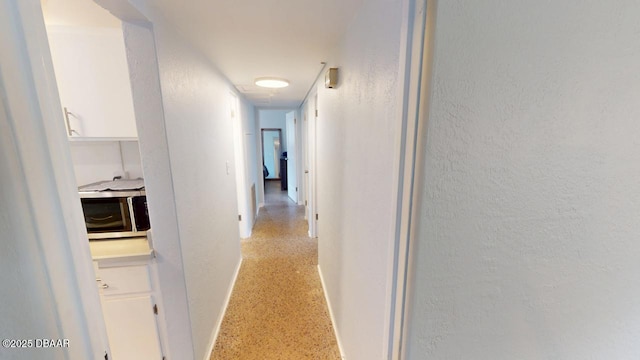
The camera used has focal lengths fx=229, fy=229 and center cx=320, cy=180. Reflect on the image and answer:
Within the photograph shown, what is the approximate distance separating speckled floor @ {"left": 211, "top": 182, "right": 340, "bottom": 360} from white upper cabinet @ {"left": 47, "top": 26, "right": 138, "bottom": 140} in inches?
64.1

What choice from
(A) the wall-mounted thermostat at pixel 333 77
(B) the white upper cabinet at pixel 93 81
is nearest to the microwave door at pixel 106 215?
(B) the white upper cabinet at pixel 93 81

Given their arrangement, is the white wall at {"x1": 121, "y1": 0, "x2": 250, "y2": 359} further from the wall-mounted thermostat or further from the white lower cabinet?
the wall-mounted thermostat

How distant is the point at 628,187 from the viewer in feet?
2.23

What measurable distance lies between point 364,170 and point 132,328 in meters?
1.60

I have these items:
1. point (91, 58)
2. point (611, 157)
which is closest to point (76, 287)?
point (91, 58)

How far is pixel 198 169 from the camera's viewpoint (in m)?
1.59

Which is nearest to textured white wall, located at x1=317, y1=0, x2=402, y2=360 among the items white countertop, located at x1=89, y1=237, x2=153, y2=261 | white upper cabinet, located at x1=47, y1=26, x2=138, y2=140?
white countertop, located at x1=89, y1=237, x2=153, y2=261

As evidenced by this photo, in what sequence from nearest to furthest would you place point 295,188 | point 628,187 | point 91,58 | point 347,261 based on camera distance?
point 628,187 < point 91,58 < point 347,261 < point 295,188

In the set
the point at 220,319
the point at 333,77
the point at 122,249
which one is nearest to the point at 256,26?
the point at 333,77

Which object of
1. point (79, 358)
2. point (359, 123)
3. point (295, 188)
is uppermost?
point (359, 123)

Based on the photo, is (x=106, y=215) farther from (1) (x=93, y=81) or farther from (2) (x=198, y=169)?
(1) (x=93, y=81)

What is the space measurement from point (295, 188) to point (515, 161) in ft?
16.3

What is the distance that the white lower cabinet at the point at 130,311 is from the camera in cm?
125

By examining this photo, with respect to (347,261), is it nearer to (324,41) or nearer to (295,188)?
(324,41)
